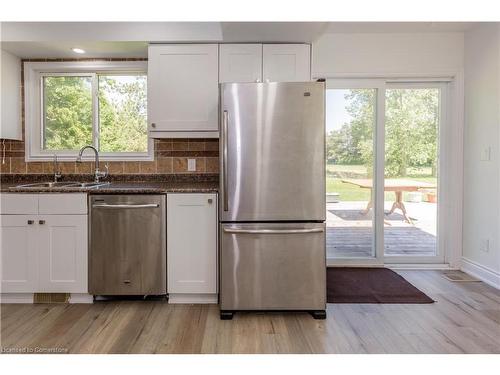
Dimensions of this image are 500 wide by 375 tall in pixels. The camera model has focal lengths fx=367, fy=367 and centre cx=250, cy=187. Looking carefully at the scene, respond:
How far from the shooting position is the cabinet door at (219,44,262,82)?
3039 millimetres

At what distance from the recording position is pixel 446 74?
3.65 m

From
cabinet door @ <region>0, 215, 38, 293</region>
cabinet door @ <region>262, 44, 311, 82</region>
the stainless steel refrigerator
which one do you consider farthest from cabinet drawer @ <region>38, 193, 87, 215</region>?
cabinet door @ <region>262, 44, 311, 82</region>

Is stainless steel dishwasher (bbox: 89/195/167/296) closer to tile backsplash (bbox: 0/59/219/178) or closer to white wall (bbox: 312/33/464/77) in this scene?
tile backsplash (bbox: 0/59/219/178)

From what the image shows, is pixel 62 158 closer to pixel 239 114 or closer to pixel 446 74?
pixel 239 114

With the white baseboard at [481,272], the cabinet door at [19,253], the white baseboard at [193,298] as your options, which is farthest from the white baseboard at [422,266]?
the cabinet door at [19,253]

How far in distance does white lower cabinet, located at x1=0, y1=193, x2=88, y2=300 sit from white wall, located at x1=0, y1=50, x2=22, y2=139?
0.84 metres

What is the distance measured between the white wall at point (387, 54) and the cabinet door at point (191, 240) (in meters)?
1.84

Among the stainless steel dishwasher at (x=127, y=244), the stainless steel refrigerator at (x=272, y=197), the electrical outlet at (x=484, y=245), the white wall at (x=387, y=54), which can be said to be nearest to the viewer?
the stainless steel refrigerator at (x=272, y=197)

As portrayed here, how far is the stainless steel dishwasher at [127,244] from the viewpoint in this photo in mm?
2756

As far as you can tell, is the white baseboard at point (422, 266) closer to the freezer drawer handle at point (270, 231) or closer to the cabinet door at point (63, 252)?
the freezer drawer handle at point (270, 231)

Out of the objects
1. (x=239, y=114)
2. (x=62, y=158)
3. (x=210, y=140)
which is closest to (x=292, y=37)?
(x=239, y=114)

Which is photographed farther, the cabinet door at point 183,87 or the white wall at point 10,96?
the white wall at point 10,96

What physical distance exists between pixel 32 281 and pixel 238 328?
1.64m

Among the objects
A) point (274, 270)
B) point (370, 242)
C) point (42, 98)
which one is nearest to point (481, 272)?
point (370, 242)
